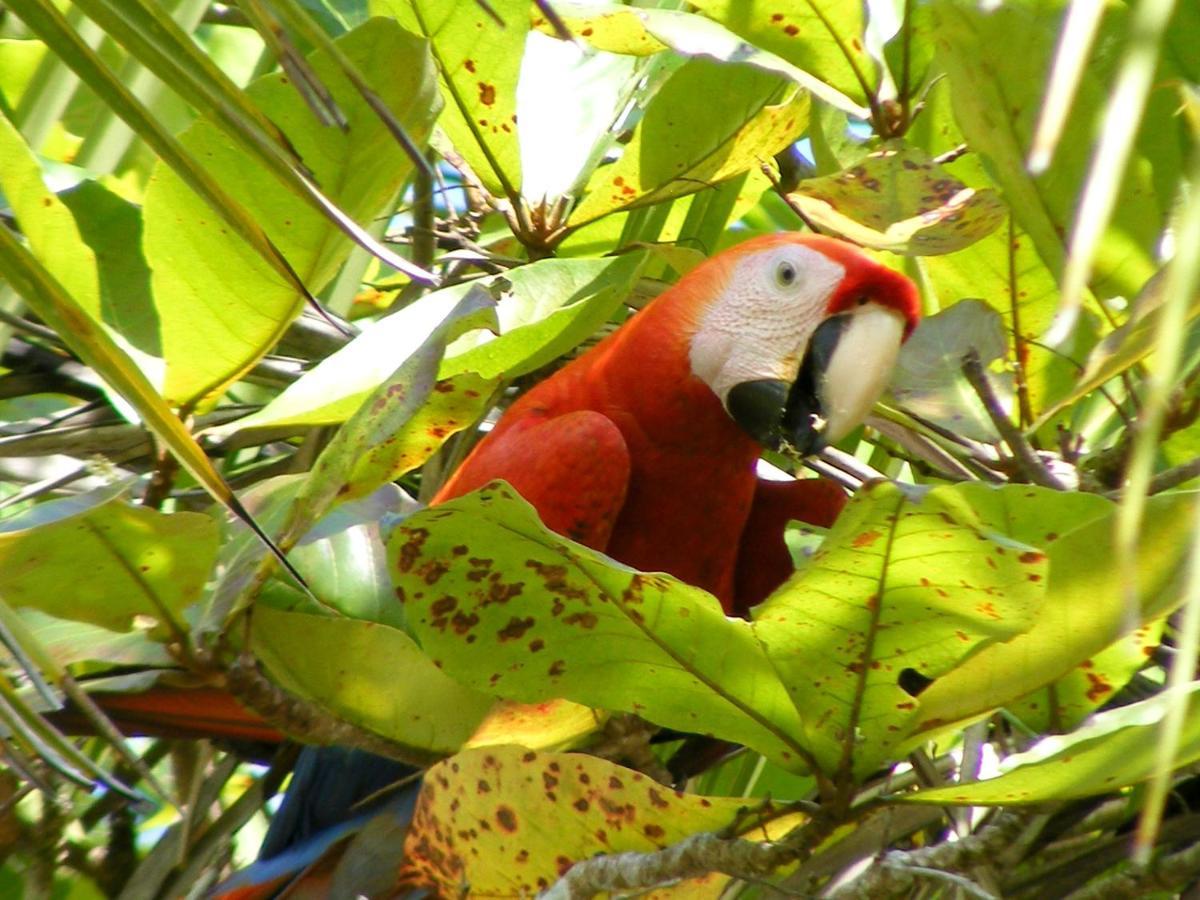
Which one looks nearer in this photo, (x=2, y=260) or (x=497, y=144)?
(x=2, y=260)

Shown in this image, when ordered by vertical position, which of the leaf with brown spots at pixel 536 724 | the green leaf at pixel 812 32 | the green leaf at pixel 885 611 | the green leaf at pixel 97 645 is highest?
the green leaf at pixel 812 32

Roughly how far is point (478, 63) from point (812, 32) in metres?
0.27

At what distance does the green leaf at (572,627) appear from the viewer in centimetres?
78

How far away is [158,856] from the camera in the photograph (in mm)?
1322

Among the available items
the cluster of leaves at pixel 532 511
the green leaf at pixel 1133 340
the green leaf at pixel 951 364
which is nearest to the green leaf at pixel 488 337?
the cluster of leaves at pixel 532 511

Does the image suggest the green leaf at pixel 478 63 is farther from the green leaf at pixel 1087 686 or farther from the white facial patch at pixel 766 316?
the green leaf at pixel 1087 686

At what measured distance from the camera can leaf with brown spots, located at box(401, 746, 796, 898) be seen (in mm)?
845

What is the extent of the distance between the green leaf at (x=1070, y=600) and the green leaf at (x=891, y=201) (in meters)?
0.28

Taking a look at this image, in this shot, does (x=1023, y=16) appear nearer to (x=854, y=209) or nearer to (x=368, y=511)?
(x=854, y=209)

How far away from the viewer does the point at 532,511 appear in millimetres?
755

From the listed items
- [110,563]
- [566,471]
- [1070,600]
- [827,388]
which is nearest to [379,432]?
[110,563]

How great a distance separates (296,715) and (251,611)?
A: 9 centimetres

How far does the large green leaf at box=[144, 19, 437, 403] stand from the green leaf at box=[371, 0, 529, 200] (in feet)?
0.65

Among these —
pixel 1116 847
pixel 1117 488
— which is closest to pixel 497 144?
pixel 1117 488
